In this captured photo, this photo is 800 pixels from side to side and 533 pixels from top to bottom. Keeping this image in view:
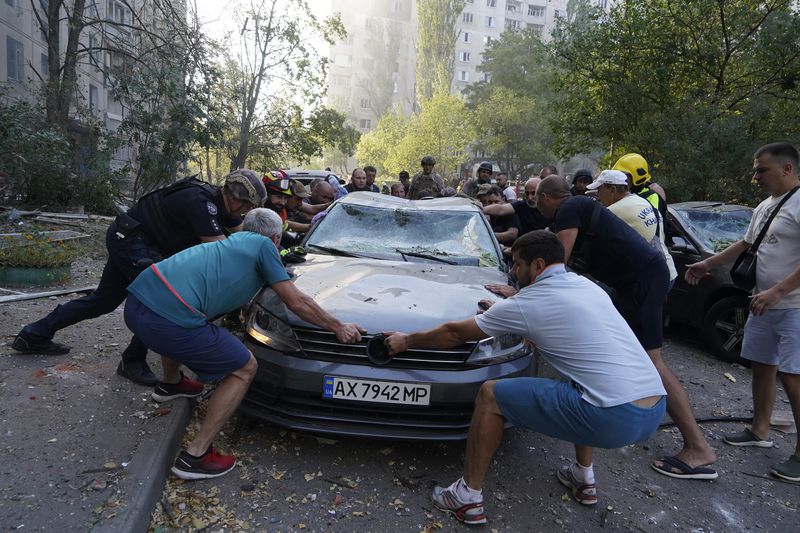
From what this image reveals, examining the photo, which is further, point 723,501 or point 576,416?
point 723,501

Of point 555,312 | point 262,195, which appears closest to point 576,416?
point 555,312

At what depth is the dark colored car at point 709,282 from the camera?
5727 millimetres

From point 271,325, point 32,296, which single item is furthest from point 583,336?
point 32,296

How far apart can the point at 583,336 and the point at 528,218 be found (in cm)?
369

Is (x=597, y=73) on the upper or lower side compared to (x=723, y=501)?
upper

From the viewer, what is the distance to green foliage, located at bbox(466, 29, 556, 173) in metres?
41.9

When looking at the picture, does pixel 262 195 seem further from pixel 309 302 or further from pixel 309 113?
pixel 309 113

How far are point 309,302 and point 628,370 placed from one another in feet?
5.37

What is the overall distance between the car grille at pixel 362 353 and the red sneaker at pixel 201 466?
75cm

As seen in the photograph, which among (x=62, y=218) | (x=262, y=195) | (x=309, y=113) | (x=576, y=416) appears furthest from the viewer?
(x=309, y=113)

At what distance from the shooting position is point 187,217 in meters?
3.55

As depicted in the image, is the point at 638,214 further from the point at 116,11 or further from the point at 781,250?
the point at 116,11

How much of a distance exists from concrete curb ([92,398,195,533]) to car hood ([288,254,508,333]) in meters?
0.98

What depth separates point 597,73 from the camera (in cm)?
1334
